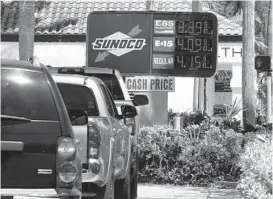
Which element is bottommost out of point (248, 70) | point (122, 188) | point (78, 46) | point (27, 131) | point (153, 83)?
point (122, 188)

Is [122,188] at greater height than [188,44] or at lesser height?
lesser

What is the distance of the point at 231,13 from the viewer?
148 feet

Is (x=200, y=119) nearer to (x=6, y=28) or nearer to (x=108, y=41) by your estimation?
(x=108, y=41)

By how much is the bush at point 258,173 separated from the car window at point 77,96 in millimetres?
2095

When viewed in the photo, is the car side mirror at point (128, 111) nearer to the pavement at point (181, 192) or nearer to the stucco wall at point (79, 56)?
the pavement at point (181, 192)

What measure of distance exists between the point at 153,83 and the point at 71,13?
590 inches

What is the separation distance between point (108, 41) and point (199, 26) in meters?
2.30

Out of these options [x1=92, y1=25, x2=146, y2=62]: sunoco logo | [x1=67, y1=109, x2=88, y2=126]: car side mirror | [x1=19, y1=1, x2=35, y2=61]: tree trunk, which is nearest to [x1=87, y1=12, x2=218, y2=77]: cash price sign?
[x1=92, y1=25, x2=146, y2=62]: sunoco logo

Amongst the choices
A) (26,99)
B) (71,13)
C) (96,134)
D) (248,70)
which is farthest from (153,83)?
(71,13)

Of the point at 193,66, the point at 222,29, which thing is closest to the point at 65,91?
the point at 193,66

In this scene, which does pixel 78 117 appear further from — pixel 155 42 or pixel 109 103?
pixel 155 42

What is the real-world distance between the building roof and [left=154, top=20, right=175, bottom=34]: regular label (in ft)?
43.1

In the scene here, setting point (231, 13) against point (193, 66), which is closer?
point (193, 66)

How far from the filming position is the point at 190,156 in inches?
592
